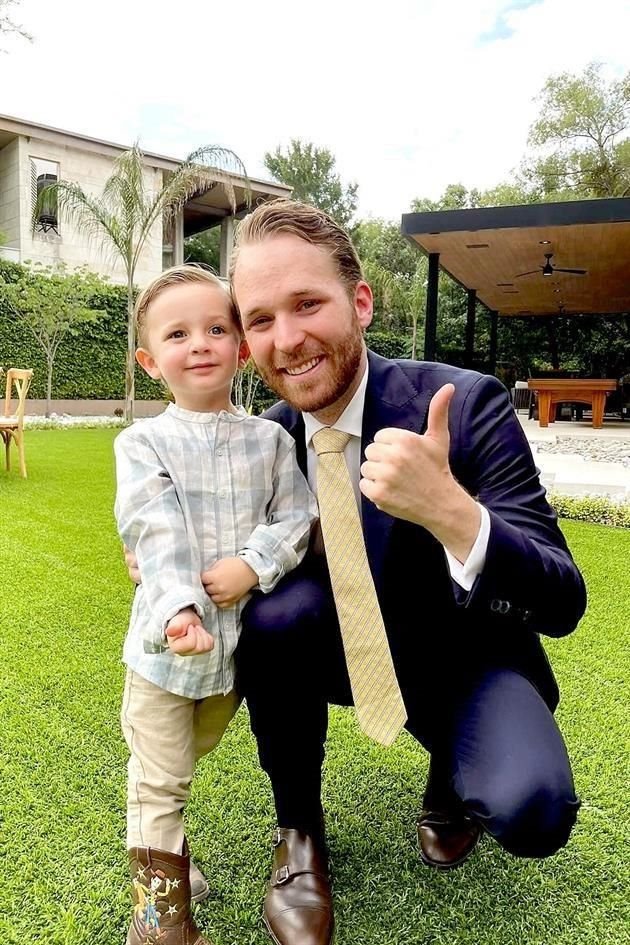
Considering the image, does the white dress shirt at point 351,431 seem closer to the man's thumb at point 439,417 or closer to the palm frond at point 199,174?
the man's thumb at point 439,417

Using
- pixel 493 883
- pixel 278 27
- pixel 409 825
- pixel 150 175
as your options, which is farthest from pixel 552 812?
pixel 278 27

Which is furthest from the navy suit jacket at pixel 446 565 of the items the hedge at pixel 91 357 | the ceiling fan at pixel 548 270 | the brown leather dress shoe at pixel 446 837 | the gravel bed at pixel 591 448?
the hedge at pixel 91 357

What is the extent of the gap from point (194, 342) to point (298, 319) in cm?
23

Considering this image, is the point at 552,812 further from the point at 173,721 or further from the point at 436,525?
the point at 173,721

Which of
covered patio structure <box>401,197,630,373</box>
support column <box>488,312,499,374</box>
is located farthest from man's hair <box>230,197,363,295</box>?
support column <box>488,312,499,374</box>

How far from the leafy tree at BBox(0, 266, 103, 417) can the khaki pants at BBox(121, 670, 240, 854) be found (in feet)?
46.9

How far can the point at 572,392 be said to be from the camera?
12.0m

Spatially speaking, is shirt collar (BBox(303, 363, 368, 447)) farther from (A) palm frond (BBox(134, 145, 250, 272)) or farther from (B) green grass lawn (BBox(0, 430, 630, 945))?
(A) palm frond (BBox(134, 145, 250, 272))

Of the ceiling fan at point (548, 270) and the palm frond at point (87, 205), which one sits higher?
the palm frond at point (87, 205)

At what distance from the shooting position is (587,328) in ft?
70.5

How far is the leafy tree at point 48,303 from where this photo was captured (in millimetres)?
14367

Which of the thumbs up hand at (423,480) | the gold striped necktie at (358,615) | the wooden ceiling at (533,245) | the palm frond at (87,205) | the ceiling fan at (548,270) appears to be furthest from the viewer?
the palm frond at (87,205)

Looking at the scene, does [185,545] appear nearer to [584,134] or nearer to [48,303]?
[48,303]

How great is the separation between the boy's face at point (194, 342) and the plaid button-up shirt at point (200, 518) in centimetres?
5
